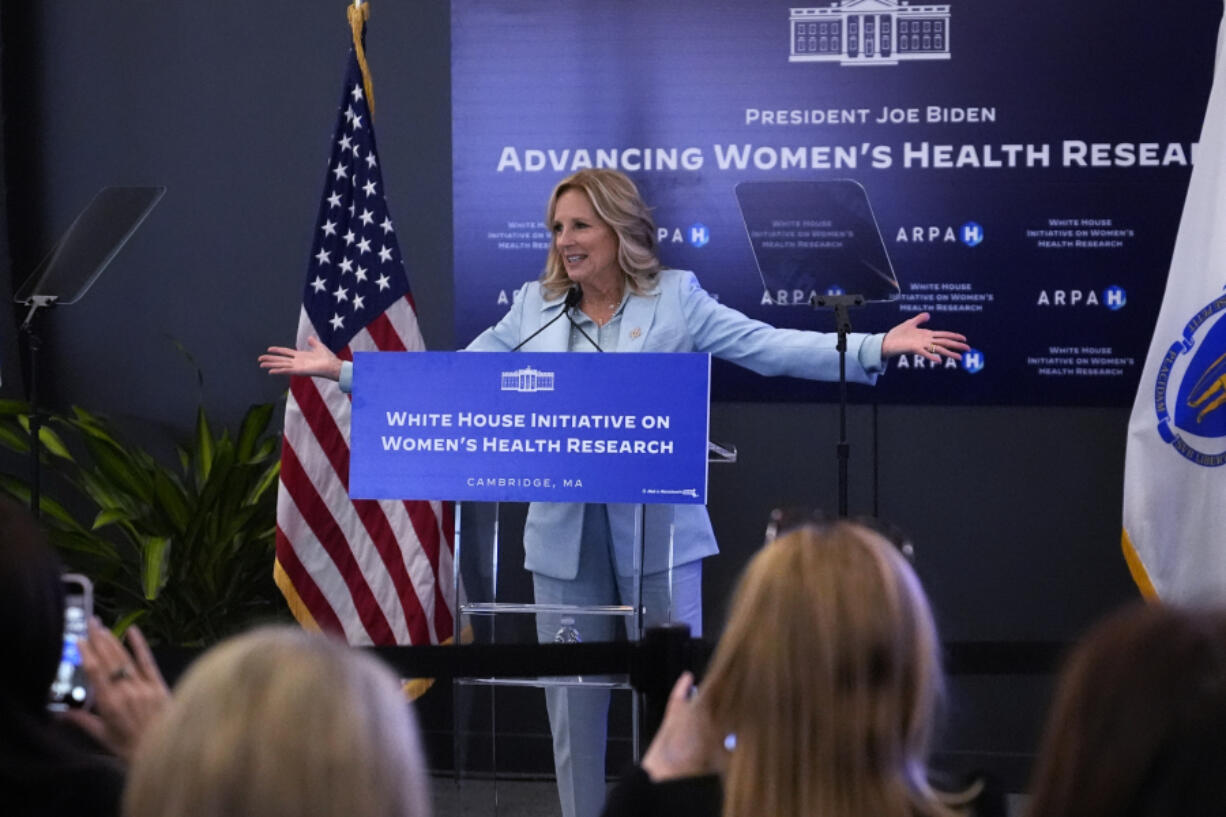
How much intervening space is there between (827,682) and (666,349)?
2.35 m

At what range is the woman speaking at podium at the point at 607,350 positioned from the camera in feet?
11.9

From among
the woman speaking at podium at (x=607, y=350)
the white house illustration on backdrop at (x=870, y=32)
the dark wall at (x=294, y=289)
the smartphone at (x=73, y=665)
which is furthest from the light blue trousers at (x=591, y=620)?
the white house illustration on backdrop at (x=870, y=32)

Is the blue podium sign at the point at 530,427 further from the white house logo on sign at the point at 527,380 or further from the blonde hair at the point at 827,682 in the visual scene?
the blonde hair at the point at 827,682

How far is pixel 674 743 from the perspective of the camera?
1683mm

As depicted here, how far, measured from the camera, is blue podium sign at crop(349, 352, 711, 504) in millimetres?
3314

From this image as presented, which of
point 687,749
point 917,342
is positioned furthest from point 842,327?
point 687,749

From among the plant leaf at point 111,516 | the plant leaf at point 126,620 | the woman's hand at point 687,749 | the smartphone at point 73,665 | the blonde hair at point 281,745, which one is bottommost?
the plant leaf at point 126,620

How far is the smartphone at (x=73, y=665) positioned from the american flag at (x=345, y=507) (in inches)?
91.8

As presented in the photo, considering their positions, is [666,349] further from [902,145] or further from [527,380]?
[902,145]

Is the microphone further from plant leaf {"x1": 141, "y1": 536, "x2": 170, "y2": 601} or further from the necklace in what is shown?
plant leaf {"x1": 141, "y1": 536, "x2": 170, "y2": 601}

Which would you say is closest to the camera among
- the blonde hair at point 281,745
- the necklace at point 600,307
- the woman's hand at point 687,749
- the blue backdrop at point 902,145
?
the blonde hair at point 281,745

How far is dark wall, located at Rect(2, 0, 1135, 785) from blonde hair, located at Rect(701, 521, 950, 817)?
355cm

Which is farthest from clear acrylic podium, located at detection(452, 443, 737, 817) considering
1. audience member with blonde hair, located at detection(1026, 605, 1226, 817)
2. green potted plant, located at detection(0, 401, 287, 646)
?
audience member with blonde hair, located at detection(1026, 605, 1226, 817)

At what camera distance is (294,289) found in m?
5.32
